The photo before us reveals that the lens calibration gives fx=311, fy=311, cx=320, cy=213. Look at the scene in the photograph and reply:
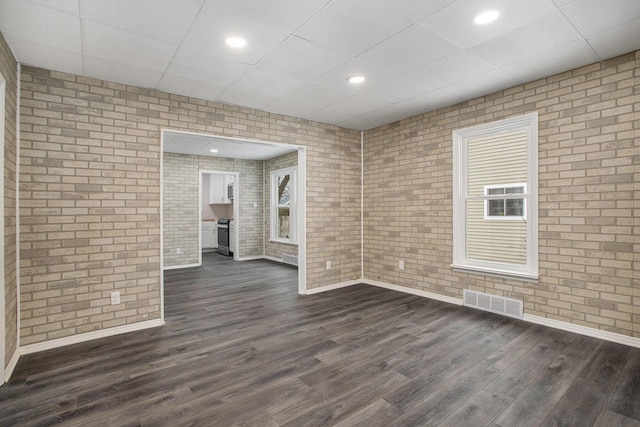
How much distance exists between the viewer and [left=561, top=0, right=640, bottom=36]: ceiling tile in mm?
2191

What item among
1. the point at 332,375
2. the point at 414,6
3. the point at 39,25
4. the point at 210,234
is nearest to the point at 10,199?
the point at 39,25

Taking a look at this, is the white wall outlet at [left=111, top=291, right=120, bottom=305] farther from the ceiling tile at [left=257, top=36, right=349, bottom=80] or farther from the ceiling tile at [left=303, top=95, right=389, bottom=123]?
the ceiling tile at [left=303, top=95, right=389, bottom=123]

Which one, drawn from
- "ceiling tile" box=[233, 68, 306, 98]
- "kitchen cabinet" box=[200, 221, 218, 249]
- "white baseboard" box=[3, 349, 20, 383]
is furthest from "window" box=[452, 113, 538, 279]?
"kitchen cabinet" box=[200, 221, 218, 249]

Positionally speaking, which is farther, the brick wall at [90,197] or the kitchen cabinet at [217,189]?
the kitchen cabinet at [217,189]

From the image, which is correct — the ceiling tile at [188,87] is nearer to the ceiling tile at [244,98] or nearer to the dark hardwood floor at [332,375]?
the ceiling tile at [244,98]

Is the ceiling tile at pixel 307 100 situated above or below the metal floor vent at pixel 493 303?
above

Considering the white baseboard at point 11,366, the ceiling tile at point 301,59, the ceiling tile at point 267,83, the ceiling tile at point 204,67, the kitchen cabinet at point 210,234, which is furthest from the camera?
the kitchen cabinet at point 210,234

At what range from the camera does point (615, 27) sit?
97.8 inches

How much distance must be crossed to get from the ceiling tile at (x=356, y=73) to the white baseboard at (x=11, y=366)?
12.5 ft

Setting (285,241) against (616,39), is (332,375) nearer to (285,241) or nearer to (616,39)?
(616,39)

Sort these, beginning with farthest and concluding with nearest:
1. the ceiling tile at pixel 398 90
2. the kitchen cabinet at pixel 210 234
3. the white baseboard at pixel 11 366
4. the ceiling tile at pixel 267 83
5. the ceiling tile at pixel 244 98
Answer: the kitchen cabinet at pixel 210 234, the ceiling tile at pixel 244 98, the ceiling tile at pixel 398 90, the ceiling tile at pixel 267 83, the white baseboard at pixel 11 366

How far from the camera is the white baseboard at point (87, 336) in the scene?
2.94 meters

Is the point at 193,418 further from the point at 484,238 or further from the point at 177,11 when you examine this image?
the point at 484,238

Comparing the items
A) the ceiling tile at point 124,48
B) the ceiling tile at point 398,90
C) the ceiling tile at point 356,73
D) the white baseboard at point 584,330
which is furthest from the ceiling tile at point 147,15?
the white baseboard at point 584,330
